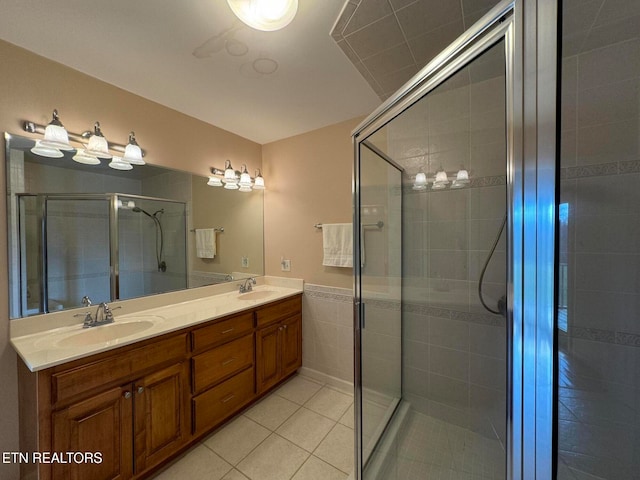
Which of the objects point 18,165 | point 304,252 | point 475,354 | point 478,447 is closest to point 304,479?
point 478,447

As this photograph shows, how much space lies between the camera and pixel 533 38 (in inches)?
22.3

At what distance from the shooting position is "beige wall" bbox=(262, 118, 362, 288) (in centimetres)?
216

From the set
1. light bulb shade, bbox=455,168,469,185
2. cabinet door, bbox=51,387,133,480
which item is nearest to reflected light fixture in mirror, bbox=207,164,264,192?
cabinet door, bbox=51,387,133,480

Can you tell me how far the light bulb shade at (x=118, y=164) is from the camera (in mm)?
1553

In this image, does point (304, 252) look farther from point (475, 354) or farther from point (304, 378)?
point (475, 354)

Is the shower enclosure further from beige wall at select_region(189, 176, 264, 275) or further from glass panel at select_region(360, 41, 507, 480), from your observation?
glass panel at select_region(360, 41, 507, 480)

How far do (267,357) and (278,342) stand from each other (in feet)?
0.49

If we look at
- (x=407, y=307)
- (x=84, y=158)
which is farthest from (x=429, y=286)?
(x=84, y=158)

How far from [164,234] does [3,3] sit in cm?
128

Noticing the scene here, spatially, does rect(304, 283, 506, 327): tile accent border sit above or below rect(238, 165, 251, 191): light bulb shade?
below

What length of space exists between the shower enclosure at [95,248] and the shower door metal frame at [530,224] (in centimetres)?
205

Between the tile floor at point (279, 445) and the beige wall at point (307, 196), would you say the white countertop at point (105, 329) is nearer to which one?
the beige wall at point (307, 196)

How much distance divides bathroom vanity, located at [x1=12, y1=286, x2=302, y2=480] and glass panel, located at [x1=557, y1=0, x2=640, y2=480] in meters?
1.81

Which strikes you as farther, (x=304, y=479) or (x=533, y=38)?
(x=304, y=479)
